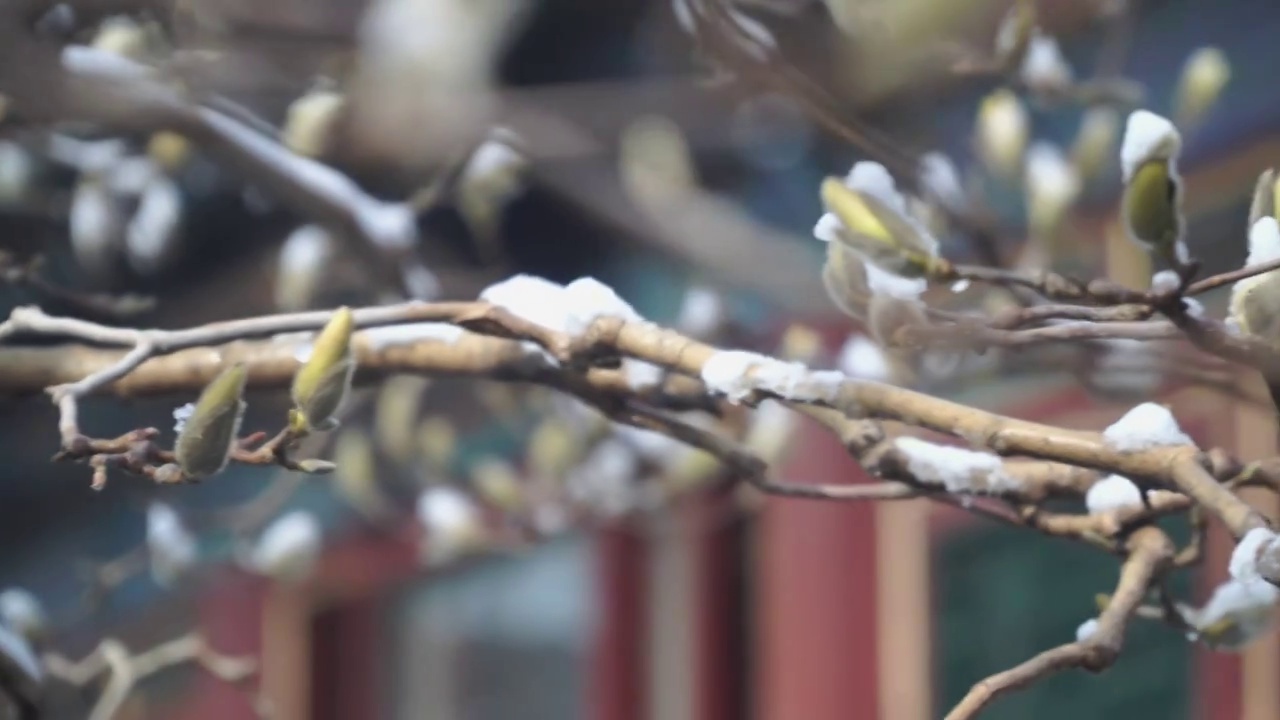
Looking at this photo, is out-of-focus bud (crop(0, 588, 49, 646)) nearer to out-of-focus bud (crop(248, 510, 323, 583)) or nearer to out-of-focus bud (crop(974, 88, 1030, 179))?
out-of-focus bud (crop(248, 510, 323, 583))

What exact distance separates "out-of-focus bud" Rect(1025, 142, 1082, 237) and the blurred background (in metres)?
0.02

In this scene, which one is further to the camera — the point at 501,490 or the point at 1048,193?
the point at 501,490

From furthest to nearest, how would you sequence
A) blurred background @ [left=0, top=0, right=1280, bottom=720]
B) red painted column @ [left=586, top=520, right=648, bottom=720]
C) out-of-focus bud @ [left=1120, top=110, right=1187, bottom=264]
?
red painted column @ [left=586, top=520, right=648, bottom=720]
blurred background @ [left=0, top=0, right=1280, bottom=720]
out-of-focus bud @ [left=1120, top=110, right=1187, bottom=264]

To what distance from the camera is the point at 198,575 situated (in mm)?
1030

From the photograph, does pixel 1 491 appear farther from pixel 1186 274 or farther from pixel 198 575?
pixel 1186 274

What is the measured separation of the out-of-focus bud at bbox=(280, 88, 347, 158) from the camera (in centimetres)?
50

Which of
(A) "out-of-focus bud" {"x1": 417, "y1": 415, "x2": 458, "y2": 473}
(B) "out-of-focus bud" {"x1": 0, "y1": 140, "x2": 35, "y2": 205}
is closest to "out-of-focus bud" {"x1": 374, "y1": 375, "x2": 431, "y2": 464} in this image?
(A) "out-of-focus bud" {"x1": 417, "y1": 415, "x2": 458, "y2": 473}

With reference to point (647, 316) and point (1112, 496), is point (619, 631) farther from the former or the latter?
point (1112, 496)

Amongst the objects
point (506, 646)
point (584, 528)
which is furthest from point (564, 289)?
point (506, 646)

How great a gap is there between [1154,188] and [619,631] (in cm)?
89

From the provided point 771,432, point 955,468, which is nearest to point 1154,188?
point 955,468

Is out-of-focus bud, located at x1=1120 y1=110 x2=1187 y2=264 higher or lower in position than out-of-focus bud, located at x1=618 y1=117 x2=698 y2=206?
lower

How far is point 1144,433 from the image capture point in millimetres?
290

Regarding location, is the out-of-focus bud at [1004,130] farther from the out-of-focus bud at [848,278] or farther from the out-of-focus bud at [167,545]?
the out-of-focus bud at [167,545]
